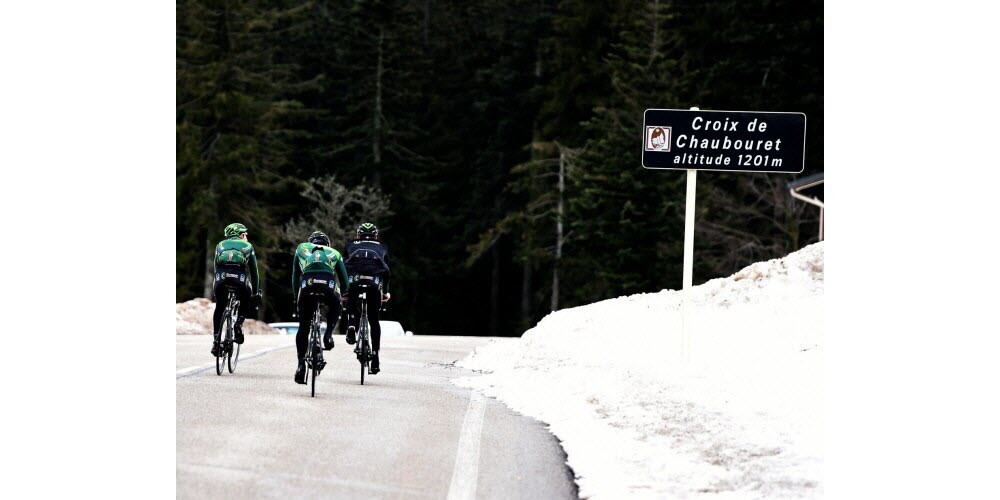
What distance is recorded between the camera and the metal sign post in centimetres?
1401

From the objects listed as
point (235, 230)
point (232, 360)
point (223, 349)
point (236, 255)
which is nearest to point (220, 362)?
point (223, 349)

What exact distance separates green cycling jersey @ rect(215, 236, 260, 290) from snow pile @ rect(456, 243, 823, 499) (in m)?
3.09

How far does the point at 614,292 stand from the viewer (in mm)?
45438

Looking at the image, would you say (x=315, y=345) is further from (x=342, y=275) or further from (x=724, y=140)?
(x=724, y=140)

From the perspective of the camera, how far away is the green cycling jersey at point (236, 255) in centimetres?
1443

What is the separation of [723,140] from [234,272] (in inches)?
228

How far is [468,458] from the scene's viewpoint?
9586mm

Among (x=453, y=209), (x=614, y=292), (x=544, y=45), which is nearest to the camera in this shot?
(x=614, y=292)

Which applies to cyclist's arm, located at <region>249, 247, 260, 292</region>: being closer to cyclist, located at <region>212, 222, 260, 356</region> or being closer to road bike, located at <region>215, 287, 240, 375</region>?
cyclist, located at <region>212, 222, 260, 356</region>

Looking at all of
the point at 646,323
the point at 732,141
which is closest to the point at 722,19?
the point at 646,323

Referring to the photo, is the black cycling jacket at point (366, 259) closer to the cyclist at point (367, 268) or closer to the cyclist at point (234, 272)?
the cyclist at point (367, 268)
